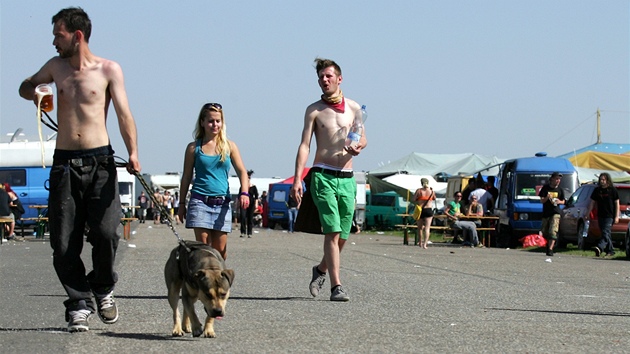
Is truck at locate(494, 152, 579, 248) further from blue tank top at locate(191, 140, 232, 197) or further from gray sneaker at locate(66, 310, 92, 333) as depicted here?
gray sneaker at locate(66, 310, 92, 333)

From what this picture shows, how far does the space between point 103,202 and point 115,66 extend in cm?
91

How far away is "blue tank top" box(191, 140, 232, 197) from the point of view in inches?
372

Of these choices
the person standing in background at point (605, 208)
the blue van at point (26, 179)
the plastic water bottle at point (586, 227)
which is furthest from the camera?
the blue van at point (26, 179)

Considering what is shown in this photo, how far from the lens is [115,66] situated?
24.9ft

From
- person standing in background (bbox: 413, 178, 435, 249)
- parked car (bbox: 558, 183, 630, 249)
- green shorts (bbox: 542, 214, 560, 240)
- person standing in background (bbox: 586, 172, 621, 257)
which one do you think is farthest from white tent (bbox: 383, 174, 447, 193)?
person standing in background (bbox: 586, 172, 621, 257)

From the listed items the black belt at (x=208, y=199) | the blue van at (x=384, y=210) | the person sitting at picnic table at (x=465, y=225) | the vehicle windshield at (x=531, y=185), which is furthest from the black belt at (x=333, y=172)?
the blue van at (x=384, y=210)

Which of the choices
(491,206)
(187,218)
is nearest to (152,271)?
(187,218)

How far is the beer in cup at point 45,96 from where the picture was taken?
748 cm

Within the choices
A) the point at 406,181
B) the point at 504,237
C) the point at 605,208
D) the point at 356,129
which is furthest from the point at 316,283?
the point at 406,181

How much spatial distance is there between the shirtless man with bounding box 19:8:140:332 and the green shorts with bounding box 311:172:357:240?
305 cm

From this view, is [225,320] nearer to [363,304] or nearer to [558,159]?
[363,304]

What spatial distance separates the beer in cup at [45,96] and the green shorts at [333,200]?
10.8ft

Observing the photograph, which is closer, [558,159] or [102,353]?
[102,353]

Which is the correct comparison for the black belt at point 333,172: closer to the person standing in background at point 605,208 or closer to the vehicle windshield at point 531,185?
the person standing in background at point 605,208
